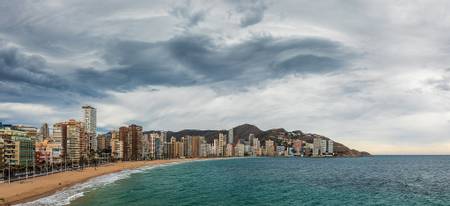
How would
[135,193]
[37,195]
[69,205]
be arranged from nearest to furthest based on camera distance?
[69,205], [37,195], [135,193]

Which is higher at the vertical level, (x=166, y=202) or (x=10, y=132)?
(x=10, y=132)

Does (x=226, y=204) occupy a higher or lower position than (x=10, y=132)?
lower

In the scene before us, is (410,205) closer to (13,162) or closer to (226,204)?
(226,204)

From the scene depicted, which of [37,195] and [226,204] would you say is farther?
[37,195]

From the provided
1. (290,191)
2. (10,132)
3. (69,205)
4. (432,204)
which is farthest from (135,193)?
(10,132)

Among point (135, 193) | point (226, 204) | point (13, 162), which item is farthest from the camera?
point (13, 162)

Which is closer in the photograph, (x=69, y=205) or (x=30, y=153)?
(x=69, y=205)

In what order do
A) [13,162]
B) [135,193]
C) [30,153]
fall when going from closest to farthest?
1. [135,193]
2. [13,162]
3. [30,153]

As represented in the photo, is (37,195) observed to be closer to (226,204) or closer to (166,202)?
(166,202)

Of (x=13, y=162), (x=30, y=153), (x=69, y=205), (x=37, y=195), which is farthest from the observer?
(x=30, y=153)

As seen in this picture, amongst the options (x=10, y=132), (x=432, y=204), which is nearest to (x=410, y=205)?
(x=432, y=204)
